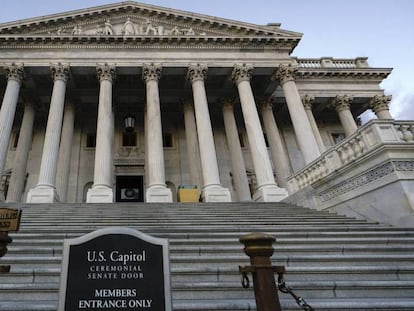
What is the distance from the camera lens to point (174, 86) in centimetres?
2138

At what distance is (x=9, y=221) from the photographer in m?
2.98

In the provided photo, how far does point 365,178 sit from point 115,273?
26.5ft

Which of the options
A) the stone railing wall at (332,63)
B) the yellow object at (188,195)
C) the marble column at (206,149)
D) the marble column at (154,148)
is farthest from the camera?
the stone railing wall at (332,63)

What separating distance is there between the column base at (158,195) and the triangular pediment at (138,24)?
34.8 ft

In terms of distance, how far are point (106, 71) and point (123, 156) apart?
278 inches

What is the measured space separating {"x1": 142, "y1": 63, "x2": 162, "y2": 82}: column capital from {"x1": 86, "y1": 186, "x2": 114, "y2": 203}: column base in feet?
25.0

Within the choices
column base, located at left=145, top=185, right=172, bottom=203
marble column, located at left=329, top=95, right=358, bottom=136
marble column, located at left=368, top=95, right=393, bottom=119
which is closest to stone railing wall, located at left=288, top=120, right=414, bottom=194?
column base, located at left=145, top=185, right=172, bottom=203

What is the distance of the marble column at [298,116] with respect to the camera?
16139mm

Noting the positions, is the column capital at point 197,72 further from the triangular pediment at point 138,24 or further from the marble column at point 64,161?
the marble column at point 64,161

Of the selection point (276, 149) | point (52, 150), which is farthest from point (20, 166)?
point (276, 149)

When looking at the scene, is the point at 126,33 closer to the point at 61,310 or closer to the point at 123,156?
the point at 123,156

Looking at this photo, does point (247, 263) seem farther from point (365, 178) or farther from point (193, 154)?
point (193, 154)

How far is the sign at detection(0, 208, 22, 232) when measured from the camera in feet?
9.66

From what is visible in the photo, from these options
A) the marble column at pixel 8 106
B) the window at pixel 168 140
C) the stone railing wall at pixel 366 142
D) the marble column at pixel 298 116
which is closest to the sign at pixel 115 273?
A: the stone railing wall at pixel 366 142
